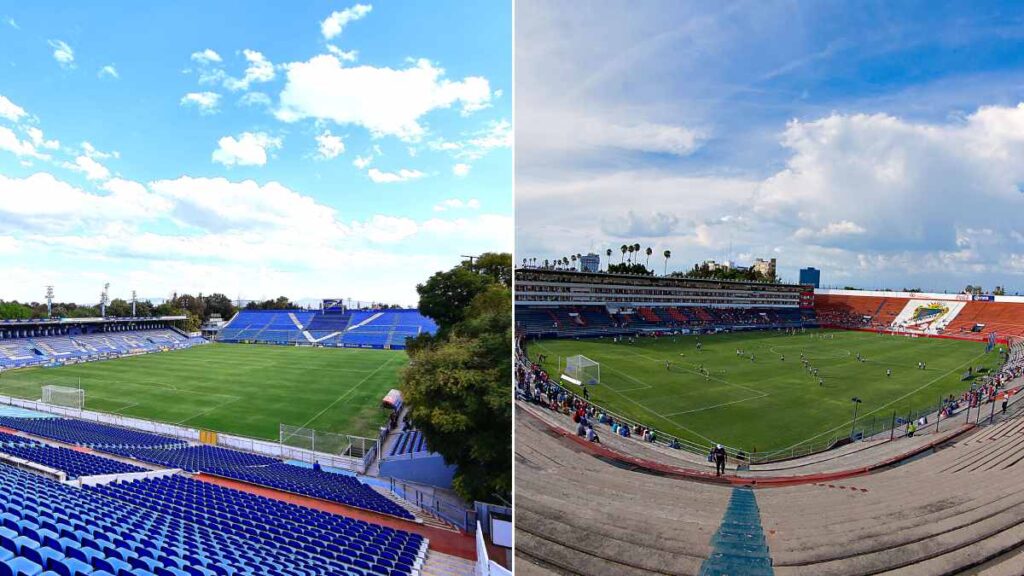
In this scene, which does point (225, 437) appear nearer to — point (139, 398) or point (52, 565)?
point (139, 398)

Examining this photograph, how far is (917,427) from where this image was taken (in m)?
2.18

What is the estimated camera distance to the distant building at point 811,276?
7.63ft

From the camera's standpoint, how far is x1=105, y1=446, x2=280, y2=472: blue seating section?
30.1 feet

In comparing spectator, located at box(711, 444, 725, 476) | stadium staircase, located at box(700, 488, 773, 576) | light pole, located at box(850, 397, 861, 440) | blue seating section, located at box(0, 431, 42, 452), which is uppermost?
light pole, located at box(850, 397, 861, 440)

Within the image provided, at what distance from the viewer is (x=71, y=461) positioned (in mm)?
7914

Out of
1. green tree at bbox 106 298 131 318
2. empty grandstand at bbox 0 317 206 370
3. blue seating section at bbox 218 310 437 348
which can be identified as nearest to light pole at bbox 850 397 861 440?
empty grandstand at bbox 0 317 206 370

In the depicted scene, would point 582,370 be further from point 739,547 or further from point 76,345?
point 76,345

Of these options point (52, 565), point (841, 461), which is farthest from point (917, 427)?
point (52, 565)

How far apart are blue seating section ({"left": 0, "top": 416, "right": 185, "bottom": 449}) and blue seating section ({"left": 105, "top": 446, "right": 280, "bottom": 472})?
74 cm

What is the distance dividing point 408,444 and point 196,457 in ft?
13.6

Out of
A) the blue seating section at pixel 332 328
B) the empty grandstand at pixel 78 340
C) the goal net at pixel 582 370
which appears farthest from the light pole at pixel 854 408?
the blue seating section at pixel 332 328

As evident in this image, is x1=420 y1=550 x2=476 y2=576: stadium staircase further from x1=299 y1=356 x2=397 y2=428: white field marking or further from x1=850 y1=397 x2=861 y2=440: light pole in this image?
x1=299 y1=356 x2=397 y2=428: white field marking

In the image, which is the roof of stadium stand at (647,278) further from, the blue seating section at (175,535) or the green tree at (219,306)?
the green tree at (219,306)

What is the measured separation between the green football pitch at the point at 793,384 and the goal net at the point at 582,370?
0.09m
